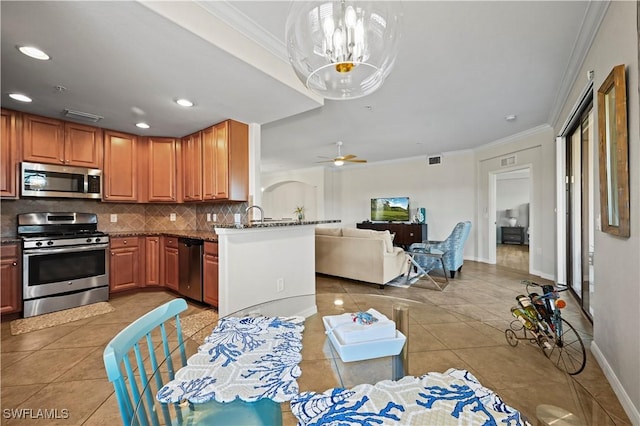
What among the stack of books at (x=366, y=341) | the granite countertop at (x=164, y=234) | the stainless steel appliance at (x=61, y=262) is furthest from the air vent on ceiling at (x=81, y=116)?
the stack of books at (x=366, y=341)

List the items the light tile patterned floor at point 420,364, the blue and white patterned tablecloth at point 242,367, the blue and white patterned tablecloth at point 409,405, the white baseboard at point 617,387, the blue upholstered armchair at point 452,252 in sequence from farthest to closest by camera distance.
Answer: the blue upholstered armchair at point 452,252 → the white baseboard at point 617,387 → the light tile patterned floor at point 420,364 → the blue and white patterned tablecloth at point 242,367 → the blue and white patterned tablecloth at point 409,405

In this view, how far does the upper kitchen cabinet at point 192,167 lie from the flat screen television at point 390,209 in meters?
5.11

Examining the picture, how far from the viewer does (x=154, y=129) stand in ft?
12.4

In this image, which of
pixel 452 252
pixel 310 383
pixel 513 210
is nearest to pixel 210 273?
pixel 310 383

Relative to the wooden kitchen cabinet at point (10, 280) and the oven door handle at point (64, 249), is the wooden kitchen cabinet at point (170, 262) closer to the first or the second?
the oven door handle at point (64, 249)

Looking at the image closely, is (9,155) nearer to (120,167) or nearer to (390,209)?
(120,167)

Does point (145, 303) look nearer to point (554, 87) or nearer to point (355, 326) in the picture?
point (355, 326)

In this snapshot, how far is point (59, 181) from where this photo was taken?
332 cm

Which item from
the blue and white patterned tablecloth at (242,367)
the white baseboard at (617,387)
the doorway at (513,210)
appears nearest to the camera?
the blue and white patterned tablecloth at (242,367)

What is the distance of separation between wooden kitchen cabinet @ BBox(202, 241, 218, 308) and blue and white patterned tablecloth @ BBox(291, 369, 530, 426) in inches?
94.3

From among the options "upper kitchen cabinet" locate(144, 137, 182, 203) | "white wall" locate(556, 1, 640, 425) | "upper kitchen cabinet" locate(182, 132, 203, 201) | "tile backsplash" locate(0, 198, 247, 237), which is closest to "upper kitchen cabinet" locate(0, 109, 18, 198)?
"tile backsplash" locate(0, 198, 247, 237)

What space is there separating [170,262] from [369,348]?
11.5 ft

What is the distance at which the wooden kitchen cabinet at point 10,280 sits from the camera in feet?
9.08

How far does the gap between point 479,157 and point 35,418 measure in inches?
285
